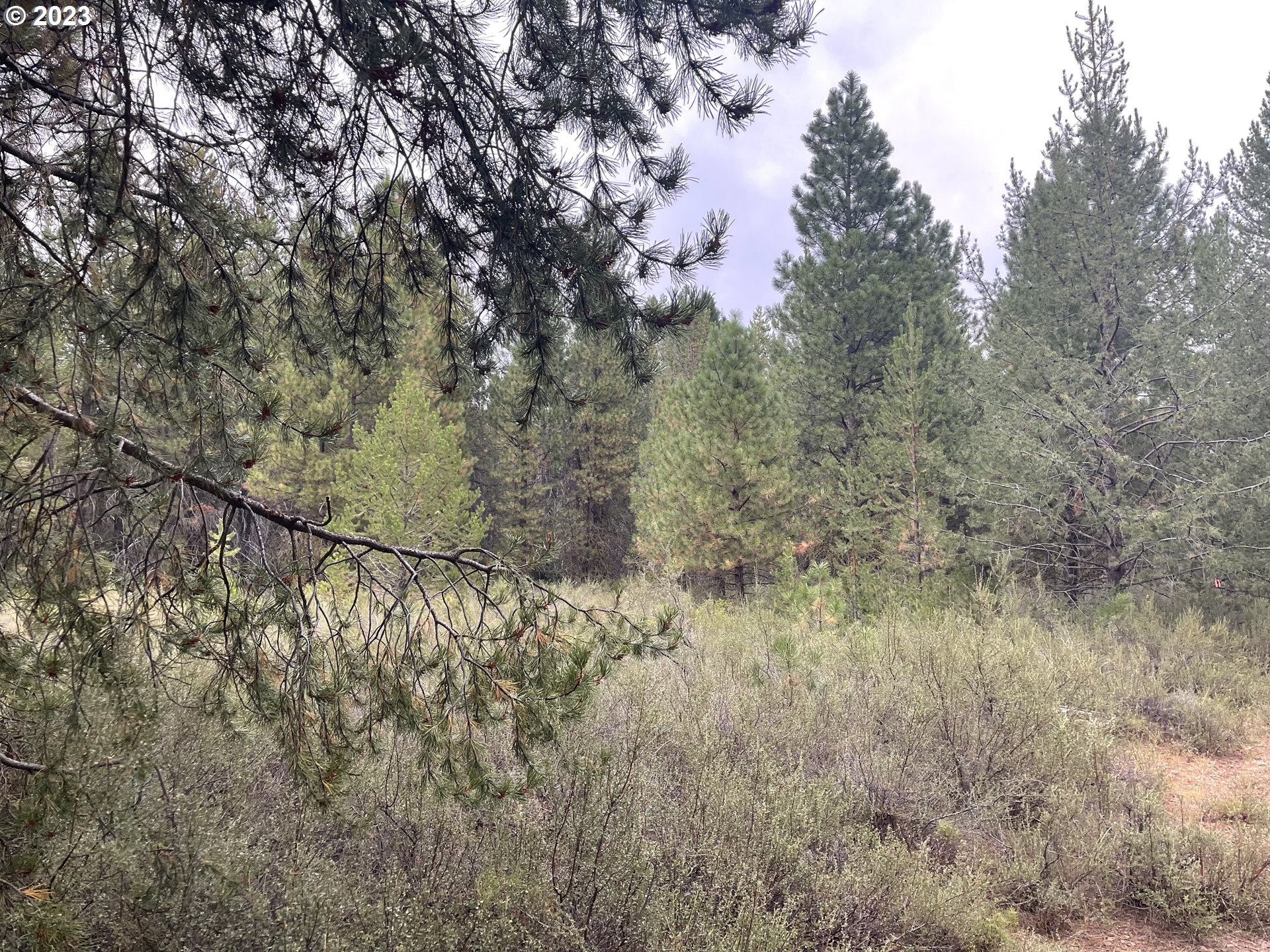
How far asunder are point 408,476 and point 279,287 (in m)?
8.67

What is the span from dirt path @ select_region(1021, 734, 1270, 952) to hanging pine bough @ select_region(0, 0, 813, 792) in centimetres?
283

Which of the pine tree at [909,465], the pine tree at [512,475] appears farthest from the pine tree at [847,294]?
the pine tree at [512,475]

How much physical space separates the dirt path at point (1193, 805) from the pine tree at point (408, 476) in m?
9.25

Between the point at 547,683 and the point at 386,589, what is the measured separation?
580 millimetres

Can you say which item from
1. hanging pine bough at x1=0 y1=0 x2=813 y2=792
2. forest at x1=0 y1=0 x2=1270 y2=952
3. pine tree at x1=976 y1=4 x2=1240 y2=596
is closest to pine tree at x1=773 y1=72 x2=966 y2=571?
pine tree at x1=976 y1=4 x2=1240 y2=596

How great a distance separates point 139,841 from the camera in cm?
211

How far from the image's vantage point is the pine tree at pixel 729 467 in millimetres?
14484

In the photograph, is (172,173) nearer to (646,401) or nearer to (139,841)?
(139,841)

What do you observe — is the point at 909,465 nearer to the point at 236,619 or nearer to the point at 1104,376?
the point at 1104,376

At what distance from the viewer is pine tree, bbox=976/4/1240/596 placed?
388 inches

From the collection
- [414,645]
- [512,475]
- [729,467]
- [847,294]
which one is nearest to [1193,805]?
[414,645]

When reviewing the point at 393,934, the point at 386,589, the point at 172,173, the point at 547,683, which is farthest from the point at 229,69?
the point at 393,934

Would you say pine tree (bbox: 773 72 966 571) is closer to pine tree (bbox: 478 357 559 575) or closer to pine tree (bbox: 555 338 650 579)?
pine tree (bbox: 555 338 650 579)

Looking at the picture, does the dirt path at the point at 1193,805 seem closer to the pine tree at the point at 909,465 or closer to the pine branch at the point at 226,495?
the pine branch at the point at 226,495
